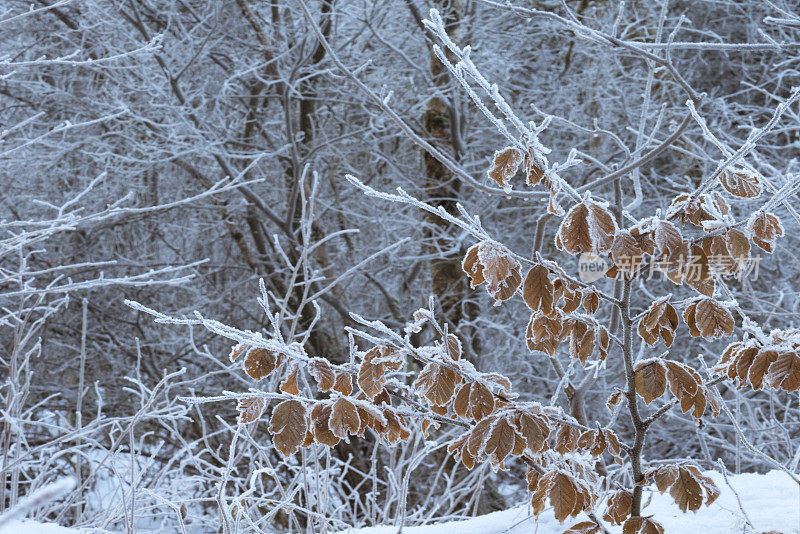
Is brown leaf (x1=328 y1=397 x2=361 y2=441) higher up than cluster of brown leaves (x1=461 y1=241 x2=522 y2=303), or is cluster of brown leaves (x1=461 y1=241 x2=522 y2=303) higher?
cluster of brown leaves (x1=461 y1=241 x2=522 y2=303)

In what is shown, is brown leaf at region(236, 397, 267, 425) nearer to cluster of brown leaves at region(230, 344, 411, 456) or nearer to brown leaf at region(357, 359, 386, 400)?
cluster of brown leaves at region(230, 344, 411, 456)

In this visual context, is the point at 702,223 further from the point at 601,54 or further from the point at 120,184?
the point at 120,184

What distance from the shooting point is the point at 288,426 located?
1615 millimetres

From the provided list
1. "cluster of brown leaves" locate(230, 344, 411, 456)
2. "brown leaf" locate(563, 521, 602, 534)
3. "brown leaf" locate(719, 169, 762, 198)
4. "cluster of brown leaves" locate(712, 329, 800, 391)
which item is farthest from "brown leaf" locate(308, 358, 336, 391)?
"brown leaf" locate(719, 169, 762, 198)

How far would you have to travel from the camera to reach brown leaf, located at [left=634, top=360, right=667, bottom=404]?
5.45ft

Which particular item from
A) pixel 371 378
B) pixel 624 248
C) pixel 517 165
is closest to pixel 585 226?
pixel 624 248

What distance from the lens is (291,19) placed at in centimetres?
629

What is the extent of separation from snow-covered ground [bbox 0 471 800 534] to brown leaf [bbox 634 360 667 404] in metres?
0.87

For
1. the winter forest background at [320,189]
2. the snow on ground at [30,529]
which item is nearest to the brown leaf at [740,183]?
the snow on ground at [30,529]

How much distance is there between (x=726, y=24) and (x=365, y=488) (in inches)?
218

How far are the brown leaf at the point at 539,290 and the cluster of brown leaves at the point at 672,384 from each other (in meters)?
0.29

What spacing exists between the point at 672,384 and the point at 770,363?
20cm

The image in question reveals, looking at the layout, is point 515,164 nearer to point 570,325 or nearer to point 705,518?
point 570,325

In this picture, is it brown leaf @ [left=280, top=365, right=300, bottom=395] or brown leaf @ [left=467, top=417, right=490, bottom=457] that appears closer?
brown leaf @ [left=467, top=417, right=490, bottom=457]
